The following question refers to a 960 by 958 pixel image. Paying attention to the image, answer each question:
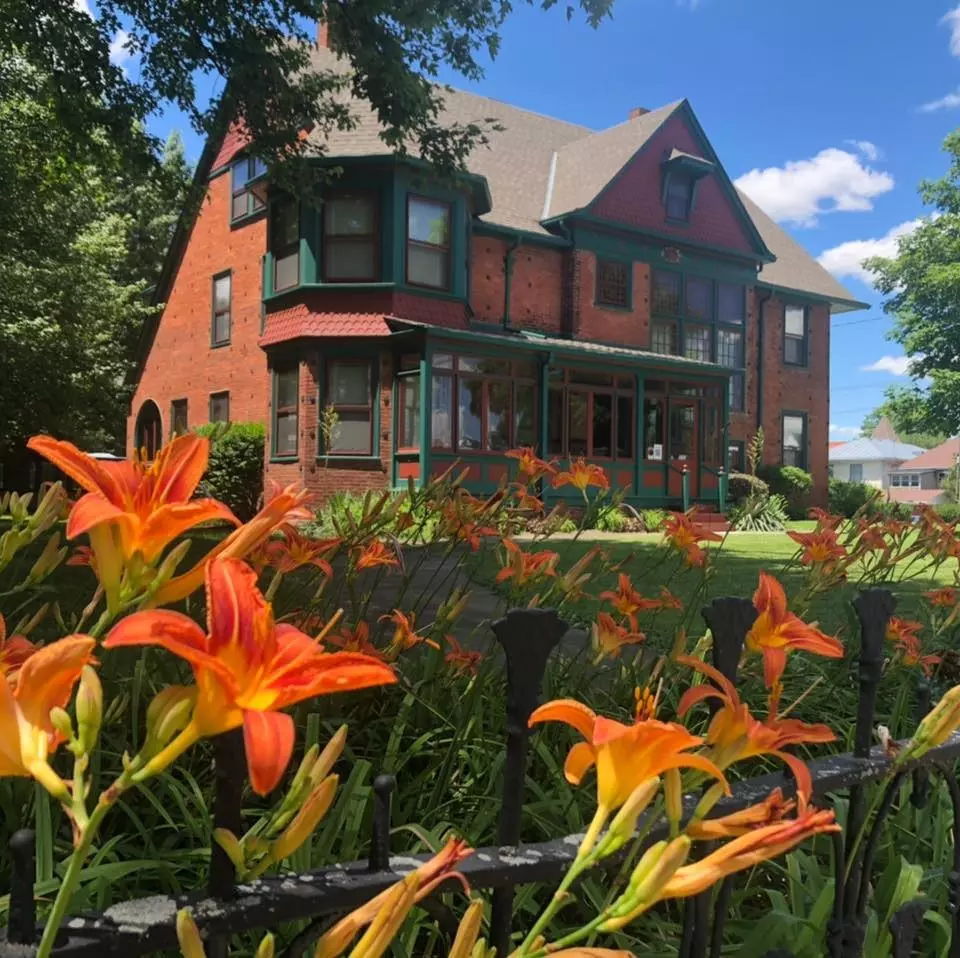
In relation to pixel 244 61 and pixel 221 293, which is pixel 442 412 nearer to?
pixel 221 293

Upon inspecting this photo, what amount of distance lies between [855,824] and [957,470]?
1473 inches

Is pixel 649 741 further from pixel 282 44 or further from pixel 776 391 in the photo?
pixel 776 391

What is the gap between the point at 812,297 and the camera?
78.4 ft

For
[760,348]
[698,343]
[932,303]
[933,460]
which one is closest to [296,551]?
[698,343]

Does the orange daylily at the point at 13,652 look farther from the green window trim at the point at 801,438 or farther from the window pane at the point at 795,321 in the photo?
the window pane at the point at 795,321

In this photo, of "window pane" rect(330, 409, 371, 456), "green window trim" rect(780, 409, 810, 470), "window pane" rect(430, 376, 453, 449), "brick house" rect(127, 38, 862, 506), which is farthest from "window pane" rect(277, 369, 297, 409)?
"green window trim" rect(780, 409, 810, 470)

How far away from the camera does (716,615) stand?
1.22m

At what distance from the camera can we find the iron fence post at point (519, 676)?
1043 millimetres

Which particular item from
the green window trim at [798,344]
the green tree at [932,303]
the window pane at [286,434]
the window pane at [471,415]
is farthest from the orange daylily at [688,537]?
the green tree at [932,303]

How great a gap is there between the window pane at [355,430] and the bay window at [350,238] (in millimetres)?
2644

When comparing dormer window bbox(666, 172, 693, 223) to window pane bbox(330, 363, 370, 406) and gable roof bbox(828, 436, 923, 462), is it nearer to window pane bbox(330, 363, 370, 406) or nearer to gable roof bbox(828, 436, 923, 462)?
window pane bbox(330, 363, 370, 406)

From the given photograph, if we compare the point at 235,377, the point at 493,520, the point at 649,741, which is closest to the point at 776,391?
the point at 235,377

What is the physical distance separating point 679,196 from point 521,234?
5.56 meters

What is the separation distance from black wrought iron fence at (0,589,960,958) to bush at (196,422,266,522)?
54.7 ft
